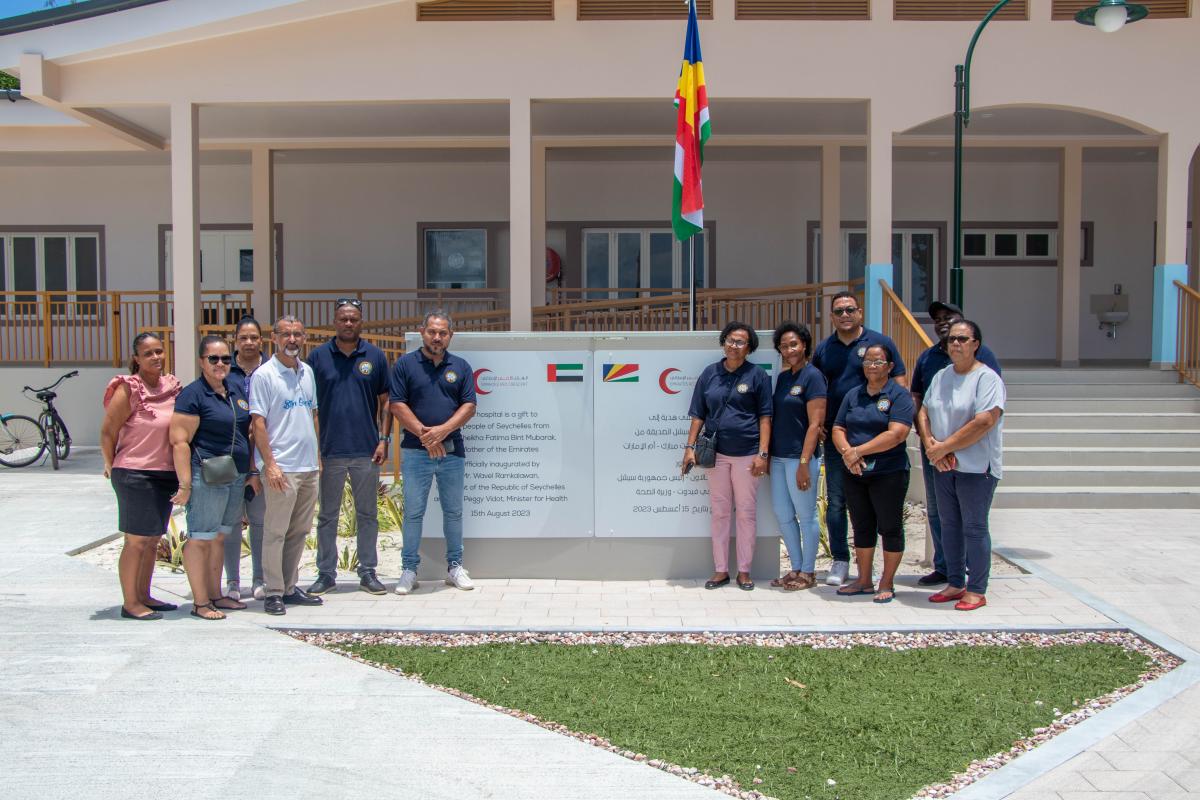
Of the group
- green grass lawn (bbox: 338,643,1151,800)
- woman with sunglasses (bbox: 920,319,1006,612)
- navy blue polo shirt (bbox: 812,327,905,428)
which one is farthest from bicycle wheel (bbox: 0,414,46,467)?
woman with sunglasses (bbox: 920,319,1006,612)

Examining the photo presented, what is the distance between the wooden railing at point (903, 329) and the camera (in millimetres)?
10070

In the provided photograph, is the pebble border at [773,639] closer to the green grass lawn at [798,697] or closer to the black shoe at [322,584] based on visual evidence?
the green grass lawn at [798,697]

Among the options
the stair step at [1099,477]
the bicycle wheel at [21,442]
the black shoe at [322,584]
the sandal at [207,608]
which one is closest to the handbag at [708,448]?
the black shoe at [322,584]

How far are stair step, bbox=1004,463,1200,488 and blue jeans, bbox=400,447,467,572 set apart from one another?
5.51 metres

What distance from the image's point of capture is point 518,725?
4.42 meters

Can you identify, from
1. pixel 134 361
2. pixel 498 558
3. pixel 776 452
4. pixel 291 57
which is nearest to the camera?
pixel 134 361

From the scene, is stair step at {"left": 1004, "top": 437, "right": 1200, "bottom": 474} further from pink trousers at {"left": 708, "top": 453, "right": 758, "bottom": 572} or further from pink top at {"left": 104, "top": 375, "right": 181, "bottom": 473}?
pink top at {"left": 104, "top": 375, "right": 181, "bottom": 473}

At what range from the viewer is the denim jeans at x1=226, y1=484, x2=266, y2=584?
20.4ft

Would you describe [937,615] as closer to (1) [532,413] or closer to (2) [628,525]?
(2) [628,525]

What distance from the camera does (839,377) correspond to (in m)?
6.73

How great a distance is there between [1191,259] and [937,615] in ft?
39.8

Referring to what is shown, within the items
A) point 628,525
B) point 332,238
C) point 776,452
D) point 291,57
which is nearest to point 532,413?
point 628,525

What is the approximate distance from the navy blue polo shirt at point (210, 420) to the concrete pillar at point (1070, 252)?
40.3 feet

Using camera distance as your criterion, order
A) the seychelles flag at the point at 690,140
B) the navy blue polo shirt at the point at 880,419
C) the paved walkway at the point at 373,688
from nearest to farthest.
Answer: the paved walkway at the point at 373,688, the navy blue polo shirt at the point at 880,419, the seychelles flag at the point at 690,140
